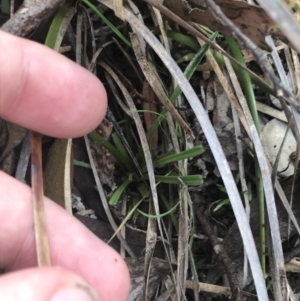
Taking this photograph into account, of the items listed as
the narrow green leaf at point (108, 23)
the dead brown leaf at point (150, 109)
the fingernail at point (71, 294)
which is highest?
the narrow green leaf at point (108, 23)

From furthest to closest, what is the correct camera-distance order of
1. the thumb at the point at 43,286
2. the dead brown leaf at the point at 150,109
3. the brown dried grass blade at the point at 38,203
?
the dead brown leaf at the point at 150,109 → the brown dried grass blade at the point at 38,203 → the thumb at the point at 43,286

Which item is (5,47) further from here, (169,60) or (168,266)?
(168,266)

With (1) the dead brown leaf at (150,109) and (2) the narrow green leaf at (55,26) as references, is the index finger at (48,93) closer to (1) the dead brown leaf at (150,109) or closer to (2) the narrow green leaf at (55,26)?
(2) the narrow green leaf at (55,26)

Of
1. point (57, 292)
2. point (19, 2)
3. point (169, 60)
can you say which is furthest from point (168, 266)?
point (19, 2)

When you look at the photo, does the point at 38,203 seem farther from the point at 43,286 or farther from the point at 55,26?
the point at 55,26

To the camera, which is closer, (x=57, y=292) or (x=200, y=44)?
(x=57, y=292)

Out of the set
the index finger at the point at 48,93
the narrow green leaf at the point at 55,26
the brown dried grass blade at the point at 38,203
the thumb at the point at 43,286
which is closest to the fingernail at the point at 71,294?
the thumb at the point at 43,286
